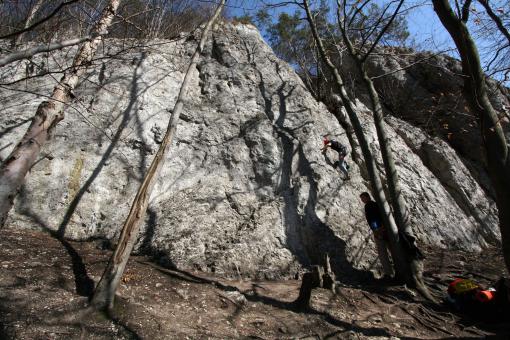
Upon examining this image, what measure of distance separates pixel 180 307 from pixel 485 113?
487 cm

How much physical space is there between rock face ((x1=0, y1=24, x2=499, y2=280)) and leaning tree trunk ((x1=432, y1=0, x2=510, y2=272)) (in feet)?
8.75

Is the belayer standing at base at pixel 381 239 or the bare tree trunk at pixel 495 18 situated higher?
the bare tree trunk at pixel 495 18

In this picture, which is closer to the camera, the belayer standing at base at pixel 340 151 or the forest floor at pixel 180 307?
the forest floor at pixel 180 307

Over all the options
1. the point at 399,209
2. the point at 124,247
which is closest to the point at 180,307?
the point at 124,247

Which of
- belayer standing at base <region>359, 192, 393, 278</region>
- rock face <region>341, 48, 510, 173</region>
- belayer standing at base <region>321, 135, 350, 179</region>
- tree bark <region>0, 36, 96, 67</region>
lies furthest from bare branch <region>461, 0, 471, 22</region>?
rock face <region>341, 48, 510, 173</region>

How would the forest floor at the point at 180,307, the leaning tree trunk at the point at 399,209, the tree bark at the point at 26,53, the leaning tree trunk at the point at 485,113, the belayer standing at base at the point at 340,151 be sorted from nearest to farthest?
the tree bark at the point at 26,53 → the forest floor at the point at 180,307 → the leaning tree trunk at the point at 485,113 → the leaning tree trunk at the point at 399,209 → the belayer standing at base at the point at 340,151

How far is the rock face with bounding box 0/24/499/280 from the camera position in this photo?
5.78 m

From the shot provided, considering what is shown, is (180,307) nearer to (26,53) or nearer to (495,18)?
(26,53)

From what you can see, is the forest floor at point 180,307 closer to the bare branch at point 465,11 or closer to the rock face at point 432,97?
the bare branch at point 465,11

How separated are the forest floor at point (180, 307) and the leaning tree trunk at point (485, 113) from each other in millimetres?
1577

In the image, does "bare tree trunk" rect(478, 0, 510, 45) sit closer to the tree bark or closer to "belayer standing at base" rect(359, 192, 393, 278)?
"belayer standing at base" rect(359, 192, 393, 278)

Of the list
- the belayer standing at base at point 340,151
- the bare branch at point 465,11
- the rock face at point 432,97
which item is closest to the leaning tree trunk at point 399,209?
the bare branch at point 465,11

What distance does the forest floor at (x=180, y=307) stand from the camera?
334cm

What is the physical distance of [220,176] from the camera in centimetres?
705
